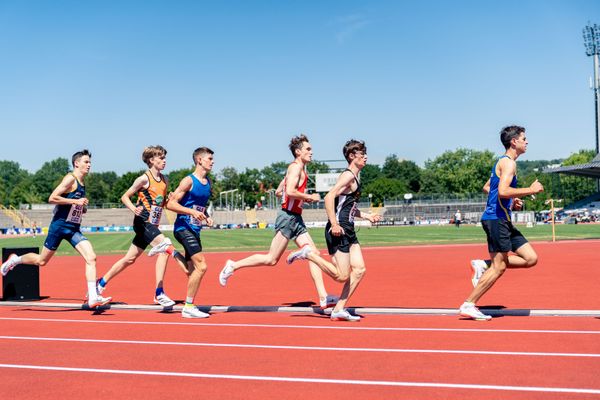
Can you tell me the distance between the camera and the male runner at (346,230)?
817 cm

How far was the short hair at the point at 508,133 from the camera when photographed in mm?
8211

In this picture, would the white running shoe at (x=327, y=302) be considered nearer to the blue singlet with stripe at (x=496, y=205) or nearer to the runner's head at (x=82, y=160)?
the blue singlet with stripe at (x=496, y=205)

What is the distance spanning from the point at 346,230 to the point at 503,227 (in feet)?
6.38

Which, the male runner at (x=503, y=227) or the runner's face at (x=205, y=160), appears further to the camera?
the runner's face at (x=205, y=160)

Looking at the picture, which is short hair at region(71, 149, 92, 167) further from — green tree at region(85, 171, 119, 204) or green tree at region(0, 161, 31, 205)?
green tree at region(0, 161, 31, 205)

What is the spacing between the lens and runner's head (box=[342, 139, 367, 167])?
329 inches

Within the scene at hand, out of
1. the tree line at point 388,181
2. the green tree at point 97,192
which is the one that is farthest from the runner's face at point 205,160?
the green tree at point 97,192

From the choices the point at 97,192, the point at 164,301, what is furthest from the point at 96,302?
the point at 97,192

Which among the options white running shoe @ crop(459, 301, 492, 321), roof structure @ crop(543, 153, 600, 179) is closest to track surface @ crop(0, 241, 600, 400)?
white running shoe @ crop(459, 301, 492, 321)

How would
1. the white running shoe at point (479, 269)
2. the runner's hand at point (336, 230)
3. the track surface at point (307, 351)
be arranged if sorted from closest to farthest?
the track surface at point (307, 351)
the runner's hand at point (336, 230)
the white running shoe at point (479, 269)

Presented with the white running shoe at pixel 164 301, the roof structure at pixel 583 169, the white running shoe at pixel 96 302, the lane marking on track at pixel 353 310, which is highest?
the roof structure at pixel 583 169

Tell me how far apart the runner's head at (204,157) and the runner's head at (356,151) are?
203 centimetres

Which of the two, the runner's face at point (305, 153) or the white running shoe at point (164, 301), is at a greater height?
the runner's face at point (305, 153)

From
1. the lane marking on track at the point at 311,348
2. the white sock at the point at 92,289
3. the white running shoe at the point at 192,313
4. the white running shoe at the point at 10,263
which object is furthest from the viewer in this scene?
the white running shoe at the point at 10,263
